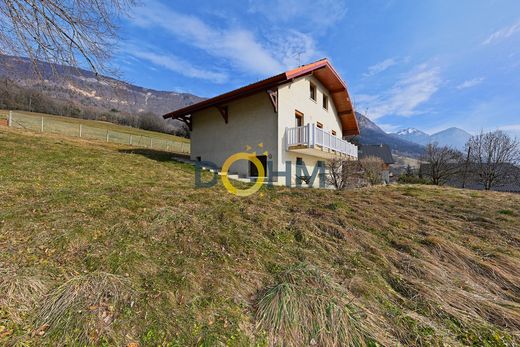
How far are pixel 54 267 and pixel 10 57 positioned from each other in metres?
4.24

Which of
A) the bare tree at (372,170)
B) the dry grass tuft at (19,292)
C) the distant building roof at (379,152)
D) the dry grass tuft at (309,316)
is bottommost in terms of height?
the dry grass tuft at (309,316)

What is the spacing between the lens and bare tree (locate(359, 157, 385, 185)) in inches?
530

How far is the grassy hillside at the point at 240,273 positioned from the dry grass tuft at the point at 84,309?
0.04 feet

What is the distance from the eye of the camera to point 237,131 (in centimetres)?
1331

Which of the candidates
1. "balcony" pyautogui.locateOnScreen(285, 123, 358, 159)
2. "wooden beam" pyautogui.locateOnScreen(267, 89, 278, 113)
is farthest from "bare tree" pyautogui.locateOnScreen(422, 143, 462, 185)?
"wooden beam" pyautogui.locateOnScreen(267, 89, 278, 113)

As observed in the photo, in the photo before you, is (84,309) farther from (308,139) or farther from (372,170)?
(372,170)

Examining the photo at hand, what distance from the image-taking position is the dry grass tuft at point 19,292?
8.30ft

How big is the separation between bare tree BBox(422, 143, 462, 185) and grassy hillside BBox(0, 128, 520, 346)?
22.3 m

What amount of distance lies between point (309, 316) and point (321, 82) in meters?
16.1

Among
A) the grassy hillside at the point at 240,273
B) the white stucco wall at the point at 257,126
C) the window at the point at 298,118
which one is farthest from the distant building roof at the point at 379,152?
the grassy hillside at the point at 240,273

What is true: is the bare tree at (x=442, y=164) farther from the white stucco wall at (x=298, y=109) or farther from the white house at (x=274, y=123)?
the white stucco wall at (x=298, y=109)

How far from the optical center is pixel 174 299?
2.95m

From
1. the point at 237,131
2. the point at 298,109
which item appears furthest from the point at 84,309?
the point at 298,109

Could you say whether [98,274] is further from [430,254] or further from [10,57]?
[430,254]
